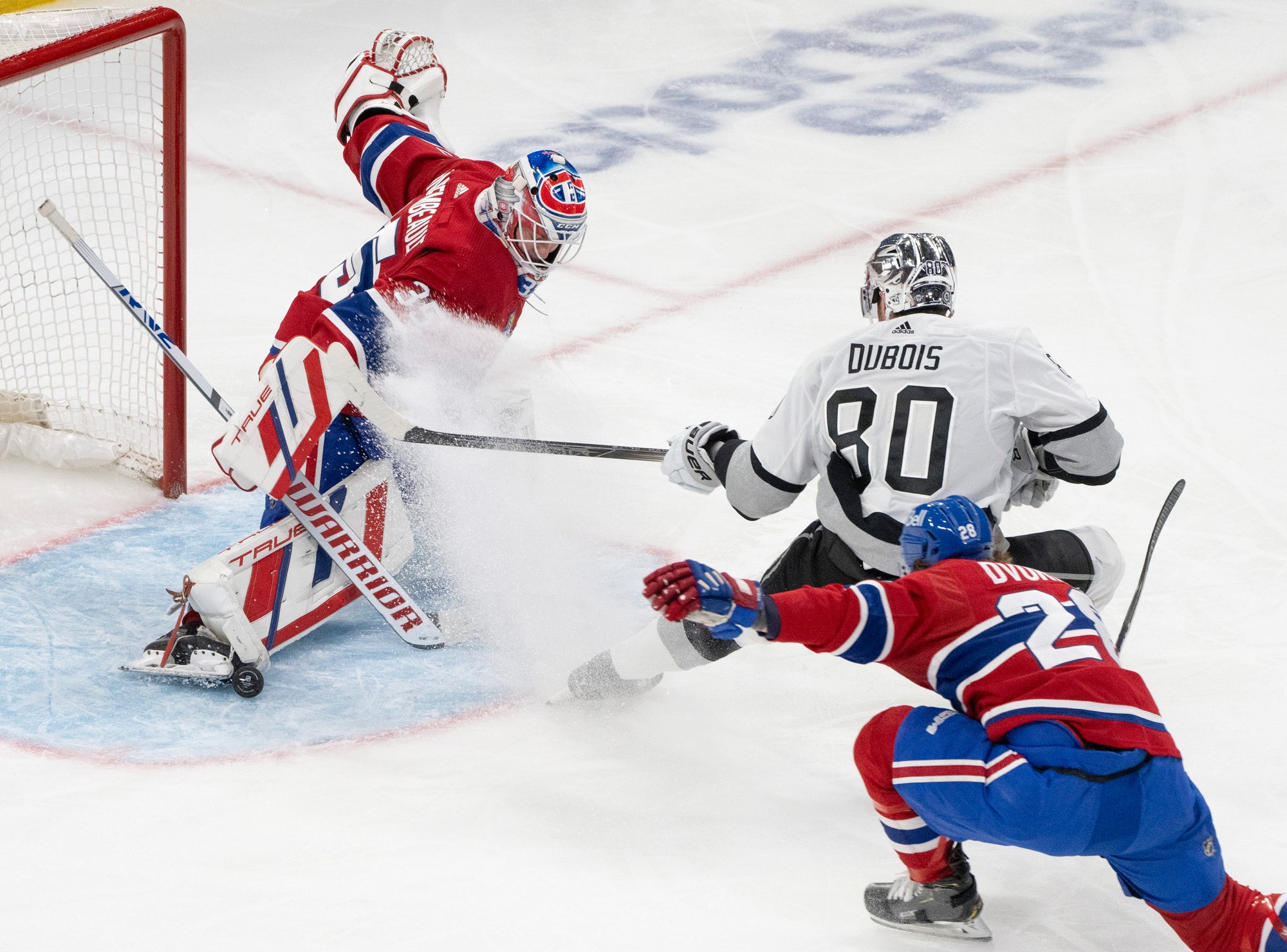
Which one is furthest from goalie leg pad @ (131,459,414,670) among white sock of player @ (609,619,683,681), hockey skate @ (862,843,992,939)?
hockey skate @ (862,843,992,939)

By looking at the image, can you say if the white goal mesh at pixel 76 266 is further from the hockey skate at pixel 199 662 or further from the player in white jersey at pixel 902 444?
the player in white jersey at pixel 902 444

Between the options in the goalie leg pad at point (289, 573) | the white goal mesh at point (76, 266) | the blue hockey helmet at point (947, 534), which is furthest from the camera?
the white goal mesh at point (76, 266)

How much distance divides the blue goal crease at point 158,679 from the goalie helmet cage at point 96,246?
0.48 m

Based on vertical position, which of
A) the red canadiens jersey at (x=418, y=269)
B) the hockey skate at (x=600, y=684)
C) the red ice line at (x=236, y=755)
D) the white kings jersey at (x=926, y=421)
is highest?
the red canadiens jersey at (x=418, y=269)

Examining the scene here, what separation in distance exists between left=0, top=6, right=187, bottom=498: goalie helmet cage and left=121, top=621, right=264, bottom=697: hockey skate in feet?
3.00

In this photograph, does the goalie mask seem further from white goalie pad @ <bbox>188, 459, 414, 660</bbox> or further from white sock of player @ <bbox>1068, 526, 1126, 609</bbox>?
white sock of player @ <bbox>1068, 526, 1126, 609</bbox>

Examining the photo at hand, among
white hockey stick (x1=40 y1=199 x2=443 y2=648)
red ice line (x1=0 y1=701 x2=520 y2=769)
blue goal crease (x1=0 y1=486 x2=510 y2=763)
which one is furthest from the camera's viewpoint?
white hockey stick (x1=40 y1=199 x2=443 y2=648)

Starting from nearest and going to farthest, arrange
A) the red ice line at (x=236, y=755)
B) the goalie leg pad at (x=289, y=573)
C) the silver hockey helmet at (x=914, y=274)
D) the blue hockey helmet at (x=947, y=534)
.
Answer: the blue hockey helmet at (x=947, y=534), the silver hockey helmet at (x=914, y=274), the red ice line at (x=236, y=755), the goalie leg pad at (x=289, y=573)

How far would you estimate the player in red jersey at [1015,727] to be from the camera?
1887mm

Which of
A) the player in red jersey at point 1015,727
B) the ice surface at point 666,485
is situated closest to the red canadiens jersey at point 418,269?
the ice surface at point 666,485

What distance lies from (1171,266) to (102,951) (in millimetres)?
4041

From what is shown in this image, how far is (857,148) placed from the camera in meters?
5.79

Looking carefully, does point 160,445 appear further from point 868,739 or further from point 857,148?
point 857,148

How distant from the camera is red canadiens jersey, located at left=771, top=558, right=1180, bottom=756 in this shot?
1.93m
